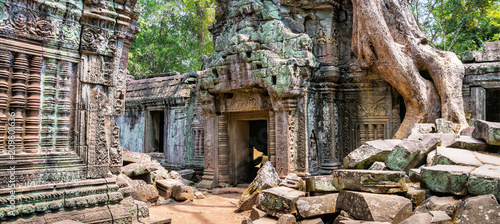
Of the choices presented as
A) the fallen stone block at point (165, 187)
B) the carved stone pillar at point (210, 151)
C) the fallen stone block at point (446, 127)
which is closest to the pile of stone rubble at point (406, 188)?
the fallen stone block at point (446, 127)

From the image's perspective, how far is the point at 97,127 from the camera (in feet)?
13.6

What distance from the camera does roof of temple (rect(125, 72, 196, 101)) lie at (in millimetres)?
11094

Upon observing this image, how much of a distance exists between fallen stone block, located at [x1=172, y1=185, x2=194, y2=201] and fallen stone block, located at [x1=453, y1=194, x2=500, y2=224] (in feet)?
17.6

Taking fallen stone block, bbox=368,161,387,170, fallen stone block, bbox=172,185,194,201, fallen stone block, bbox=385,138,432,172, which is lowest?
fallen stone block, bbox=172,185,194,201

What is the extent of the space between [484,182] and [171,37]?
15.5 metres

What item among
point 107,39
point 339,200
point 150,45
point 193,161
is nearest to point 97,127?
point 107,39

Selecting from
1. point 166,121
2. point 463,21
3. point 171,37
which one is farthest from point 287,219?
point 171,37

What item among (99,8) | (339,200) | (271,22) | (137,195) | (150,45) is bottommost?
(137,195)

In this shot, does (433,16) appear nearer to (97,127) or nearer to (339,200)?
(339,200)

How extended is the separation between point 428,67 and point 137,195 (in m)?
6.17

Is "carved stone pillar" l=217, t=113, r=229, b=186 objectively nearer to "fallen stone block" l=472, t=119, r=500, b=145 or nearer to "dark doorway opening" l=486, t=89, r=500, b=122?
"fallen stone block" l=472, t=119, r=500, b=145

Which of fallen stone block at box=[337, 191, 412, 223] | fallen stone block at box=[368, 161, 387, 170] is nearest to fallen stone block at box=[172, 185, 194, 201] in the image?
fallen stone block at box=[368, 161, 387, 170]

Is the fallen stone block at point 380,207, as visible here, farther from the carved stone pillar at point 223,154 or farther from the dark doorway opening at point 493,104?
the dark doorway opening at point 493,104

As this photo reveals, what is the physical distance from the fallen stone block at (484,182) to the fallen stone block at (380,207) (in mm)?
600
